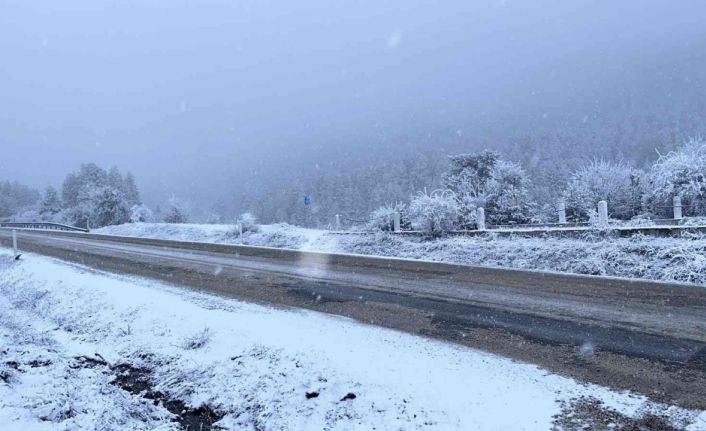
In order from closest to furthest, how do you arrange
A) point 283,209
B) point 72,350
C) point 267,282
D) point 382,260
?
1. point 72,350
2. point 267,282
3. point 382,260
4. point 283,209

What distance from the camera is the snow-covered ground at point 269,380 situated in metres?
4.23

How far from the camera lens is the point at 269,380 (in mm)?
5012

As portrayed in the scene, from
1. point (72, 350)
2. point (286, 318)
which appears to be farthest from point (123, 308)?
point (286, 318)

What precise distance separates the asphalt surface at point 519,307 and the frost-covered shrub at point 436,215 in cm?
335

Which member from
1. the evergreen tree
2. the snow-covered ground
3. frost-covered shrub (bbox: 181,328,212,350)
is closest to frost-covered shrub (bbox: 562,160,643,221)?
→ the snow-covered ground

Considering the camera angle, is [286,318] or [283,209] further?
[283,209]

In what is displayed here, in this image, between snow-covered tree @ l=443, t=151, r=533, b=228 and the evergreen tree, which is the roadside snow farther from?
the evergreen tree

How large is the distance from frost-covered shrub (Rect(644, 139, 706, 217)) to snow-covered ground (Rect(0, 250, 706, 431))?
49.1ft

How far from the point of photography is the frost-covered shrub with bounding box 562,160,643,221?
20.0 m

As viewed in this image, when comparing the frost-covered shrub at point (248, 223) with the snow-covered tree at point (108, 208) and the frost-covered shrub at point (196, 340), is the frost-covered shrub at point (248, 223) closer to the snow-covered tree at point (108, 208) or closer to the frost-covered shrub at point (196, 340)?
the frost-covered shrub at point (196, 340)

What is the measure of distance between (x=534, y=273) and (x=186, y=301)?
25.2 feet

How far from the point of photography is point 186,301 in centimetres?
896

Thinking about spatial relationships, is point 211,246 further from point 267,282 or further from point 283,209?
point 283,209

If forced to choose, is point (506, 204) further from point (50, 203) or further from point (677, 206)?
point (50, 203)
